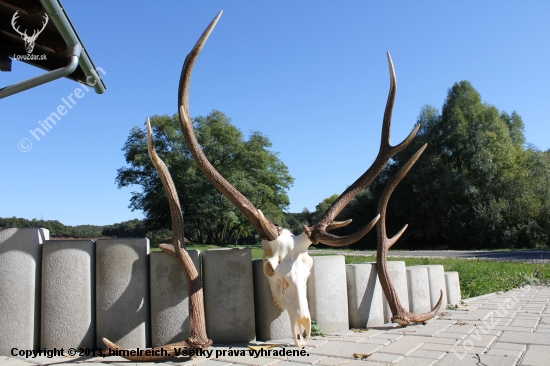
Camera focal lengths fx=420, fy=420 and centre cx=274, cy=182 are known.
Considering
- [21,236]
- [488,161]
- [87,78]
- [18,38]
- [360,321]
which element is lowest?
[360,321]

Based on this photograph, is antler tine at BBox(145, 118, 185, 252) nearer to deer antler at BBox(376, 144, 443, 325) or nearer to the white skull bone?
the white skull bone

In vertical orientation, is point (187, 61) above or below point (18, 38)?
below

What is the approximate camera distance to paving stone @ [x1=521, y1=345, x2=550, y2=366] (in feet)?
12.0

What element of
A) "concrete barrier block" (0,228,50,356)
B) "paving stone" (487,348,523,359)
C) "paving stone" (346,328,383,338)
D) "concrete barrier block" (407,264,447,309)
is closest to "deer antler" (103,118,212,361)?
"concrete barrier block" (0,228,50,356)

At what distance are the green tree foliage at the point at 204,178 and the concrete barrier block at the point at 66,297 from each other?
32.4 m

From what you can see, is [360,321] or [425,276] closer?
[360,321]

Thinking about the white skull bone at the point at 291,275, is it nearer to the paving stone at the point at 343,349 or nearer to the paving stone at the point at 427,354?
the paving stone at the point at 343,349

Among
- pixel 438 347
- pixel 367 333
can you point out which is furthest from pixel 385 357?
pixel 367 333

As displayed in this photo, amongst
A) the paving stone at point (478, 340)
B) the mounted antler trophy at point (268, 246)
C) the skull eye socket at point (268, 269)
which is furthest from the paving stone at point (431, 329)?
the skull eye socket at point (268, 269)

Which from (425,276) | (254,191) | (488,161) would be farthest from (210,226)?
(425,276)

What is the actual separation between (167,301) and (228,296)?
2.23 ft

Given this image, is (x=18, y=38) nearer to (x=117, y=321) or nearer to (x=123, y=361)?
(x=117, y=321)

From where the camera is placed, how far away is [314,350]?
4297mm

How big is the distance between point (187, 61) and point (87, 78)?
128 centimetres
